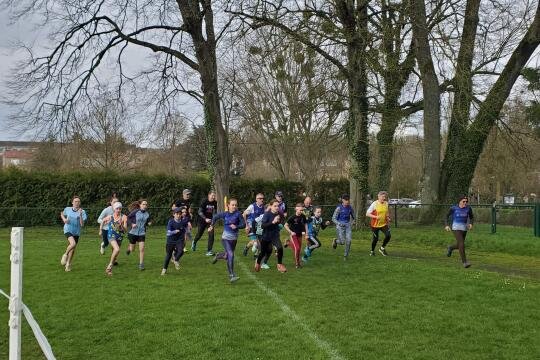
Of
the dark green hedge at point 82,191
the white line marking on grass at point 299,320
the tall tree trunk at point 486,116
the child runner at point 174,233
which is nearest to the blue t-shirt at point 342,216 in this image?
the white line marking on grass at point 299,320

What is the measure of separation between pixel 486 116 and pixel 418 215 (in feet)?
19.4

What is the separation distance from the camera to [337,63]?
23547mm

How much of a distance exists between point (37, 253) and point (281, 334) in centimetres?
1243

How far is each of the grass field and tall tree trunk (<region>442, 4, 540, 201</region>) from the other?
30.0 ft

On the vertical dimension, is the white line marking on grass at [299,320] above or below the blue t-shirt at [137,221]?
below

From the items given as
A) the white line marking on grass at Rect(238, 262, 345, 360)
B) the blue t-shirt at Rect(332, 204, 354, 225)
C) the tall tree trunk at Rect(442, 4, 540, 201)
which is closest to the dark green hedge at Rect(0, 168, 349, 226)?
the tall tree trunk at Rect(442, 4, 540, 201)

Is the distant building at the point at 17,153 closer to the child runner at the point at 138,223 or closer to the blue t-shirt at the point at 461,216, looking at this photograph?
the child runner at the point at 138,223

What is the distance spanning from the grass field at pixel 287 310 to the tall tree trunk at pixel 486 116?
30.0 feet

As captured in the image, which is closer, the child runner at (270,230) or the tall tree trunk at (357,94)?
the child runner at (270,230)

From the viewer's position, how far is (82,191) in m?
31.1

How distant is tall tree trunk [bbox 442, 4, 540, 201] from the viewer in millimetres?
23188

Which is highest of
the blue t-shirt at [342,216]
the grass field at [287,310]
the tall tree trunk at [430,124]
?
the tall tree trunk at [430,124]

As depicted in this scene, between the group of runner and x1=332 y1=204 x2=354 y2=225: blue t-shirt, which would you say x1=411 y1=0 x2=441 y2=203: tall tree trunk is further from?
the group of runner

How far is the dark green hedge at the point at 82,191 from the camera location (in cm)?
2795
